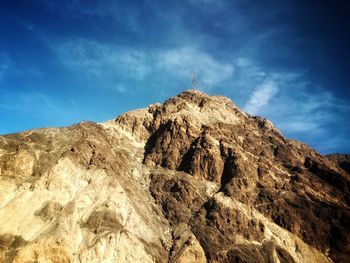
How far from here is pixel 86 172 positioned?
91.3m

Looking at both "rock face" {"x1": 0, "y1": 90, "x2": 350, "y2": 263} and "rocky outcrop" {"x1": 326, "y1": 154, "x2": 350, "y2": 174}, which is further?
"rocky outcrop" {"x1": 326, "y1": 154, "x2": 350, "y2": 174}

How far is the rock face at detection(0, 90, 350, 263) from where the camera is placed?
73125mm

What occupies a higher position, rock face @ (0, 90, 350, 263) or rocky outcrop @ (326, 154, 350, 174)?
rocky outcrop @ (326, 154, 350, 174)

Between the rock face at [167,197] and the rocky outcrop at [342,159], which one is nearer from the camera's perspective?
the rock face at [167,197]

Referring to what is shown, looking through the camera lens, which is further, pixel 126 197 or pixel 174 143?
pixel 174 143

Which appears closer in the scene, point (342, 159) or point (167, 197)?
point (167, 197)

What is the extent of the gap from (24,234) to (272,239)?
2374 inches

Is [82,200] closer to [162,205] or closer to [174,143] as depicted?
[162,205]

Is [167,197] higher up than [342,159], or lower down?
lower down

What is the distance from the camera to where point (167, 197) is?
10094 centimetres

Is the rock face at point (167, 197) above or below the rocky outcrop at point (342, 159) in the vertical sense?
below

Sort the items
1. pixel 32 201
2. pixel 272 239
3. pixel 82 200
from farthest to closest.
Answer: pixel 272 239 < pixel 82 200 < pixel 32 201

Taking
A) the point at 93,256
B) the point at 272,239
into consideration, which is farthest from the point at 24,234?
the point at 272,239

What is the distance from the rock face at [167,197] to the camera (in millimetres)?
73125
